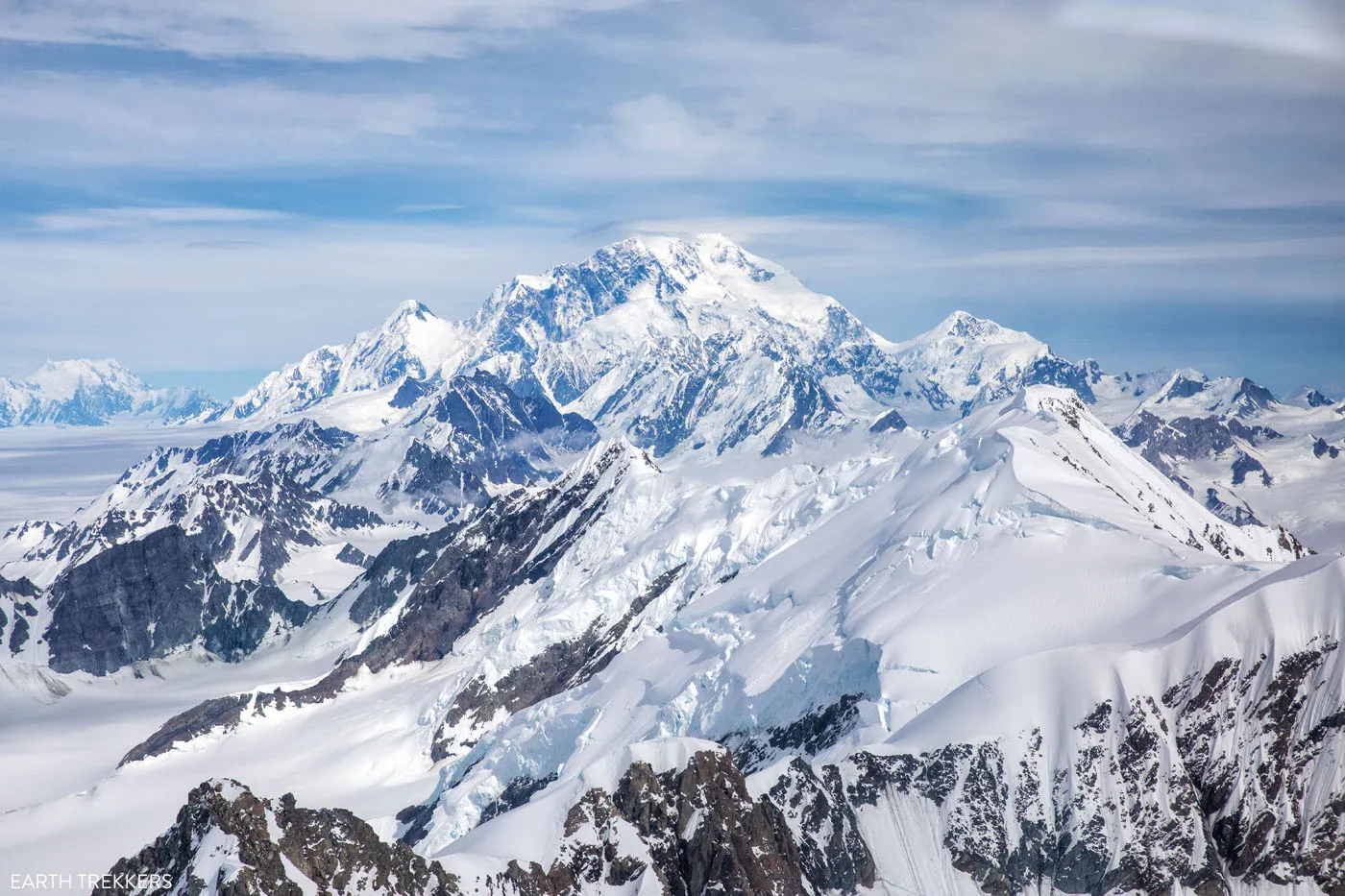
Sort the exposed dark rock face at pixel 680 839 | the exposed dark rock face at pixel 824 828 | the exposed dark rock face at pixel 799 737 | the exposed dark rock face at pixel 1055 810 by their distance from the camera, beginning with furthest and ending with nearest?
the exposed dark rock face at pixel 799 737
the exposed dark rock face at pixel 824 828
the exposed dark rock face at pixel 1055 810
the exposed dark rock face at pixel 680 839

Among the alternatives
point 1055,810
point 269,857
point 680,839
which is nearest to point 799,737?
point 1055,810

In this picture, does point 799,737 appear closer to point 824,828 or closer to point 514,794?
point 824,828

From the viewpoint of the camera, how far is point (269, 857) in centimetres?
9175

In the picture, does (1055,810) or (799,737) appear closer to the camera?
(1055,810)

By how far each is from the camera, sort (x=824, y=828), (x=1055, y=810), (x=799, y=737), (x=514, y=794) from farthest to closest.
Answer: (x=514, y=794)
(x=799, y=737)
(x=1055, y=810)
(x=824, y=828)

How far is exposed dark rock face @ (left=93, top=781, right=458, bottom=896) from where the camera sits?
3580 inches

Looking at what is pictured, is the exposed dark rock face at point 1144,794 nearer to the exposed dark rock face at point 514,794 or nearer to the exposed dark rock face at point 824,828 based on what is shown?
the exposed dark rock face at point 824,828

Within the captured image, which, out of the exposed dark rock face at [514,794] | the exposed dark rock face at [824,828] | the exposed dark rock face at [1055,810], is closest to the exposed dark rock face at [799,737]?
the exposed dark rock face at [824,828]

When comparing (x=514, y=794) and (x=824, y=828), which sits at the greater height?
(x=824, y=828)

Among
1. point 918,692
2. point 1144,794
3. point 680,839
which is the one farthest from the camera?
point 918,692

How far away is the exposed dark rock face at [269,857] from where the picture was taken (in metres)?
90.9

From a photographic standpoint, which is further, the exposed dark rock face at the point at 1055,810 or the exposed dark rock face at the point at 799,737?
the exposed dark rock face at the point at 799,737

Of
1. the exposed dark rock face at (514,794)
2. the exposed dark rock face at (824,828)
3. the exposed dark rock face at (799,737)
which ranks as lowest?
the exposed dark rock face at (514,794)

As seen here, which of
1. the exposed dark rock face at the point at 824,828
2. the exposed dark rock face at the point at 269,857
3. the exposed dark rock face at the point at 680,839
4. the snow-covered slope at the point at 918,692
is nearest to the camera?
the exposed dark rock face at the point at 269,857
